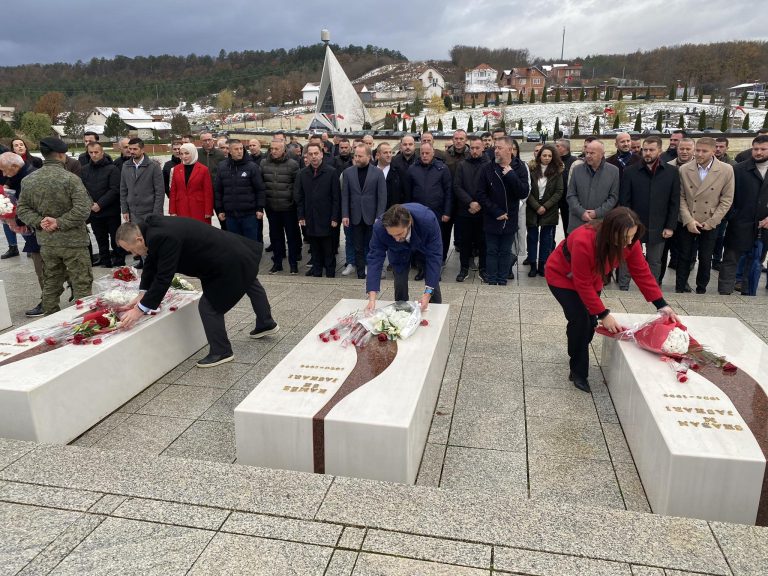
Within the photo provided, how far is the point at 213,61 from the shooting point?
5172 inches

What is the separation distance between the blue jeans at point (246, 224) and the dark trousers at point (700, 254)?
564cm

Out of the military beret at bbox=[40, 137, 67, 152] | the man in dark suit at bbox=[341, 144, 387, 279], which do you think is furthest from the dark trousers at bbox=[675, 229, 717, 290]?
the military beret at bbox=[40, 137, 67, 152]

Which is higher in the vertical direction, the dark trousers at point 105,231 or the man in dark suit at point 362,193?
the man in dark suit at point 362,193

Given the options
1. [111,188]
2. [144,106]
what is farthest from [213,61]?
[111,188]

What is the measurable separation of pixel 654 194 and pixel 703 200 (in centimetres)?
58

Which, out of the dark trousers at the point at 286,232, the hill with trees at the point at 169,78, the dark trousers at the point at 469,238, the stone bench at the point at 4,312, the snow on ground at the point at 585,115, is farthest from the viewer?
the hill with trees at the point at 169,78

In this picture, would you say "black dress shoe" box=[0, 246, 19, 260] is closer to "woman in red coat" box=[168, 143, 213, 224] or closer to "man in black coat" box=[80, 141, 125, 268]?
"man in black coat" box=[80, 141, 125, 268]

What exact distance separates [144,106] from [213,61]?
3517cm

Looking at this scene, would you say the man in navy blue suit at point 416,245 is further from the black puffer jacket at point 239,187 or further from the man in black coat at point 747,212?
the man in black coat at point 747,212

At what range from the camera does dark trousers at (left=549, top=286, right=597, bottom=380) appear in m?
4.58

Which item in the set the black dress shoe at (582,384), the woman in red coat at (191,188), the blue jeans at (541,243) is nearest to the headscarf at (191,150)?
the woman in red coat at (191,188)

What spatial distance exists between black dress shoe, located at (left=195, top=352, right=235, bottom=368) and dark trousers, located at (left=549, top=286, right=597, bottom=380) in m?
2.94

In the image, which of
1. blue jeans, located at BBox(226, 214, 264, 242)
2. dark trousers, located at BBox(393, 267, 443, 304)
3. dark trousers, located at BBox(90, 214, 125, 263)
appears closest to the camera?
dark trousers, located at BBox(393, 267, 443, 304)

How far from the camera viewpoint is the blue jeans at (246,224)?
8.26 m
